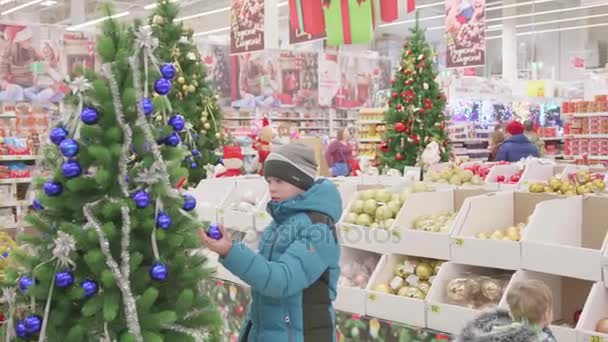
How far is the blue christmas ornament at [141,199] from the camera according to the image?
192 cm

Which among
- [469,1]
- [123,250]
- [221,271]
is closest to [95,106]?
[123,250]

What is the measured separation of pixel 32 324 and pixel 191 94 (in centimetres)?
502

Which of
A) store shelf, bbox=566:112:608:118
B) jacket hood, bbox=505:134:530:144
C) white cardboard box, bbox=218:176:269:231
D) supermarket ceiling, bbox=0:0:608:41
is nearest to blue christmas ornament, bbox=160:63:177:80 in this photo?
white cardboard box, bbox=218:176:269:231

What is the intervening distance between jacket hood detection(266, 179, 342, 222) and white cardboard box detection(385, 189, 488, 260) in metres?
1.40

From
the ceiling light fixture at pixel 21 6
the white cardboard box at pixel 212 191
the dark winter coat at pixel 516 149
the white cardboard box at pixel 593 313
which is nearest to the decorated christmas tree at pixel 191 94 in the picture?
the white cardboard box at pixel 212 191

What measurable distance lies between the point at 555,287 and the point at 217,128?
4.06 m

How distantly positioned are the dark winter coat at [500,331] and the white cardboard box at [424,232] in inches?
44.2

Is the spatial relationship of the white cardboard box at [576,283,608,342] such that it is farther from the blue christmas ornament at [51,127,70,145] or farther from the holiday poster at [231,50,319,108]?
the holiday poster at [231,50,319,108]

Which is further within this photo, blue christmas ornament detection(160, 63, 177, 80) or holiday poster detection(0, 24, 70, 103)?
holiday poster detection(0, 24, 70, 103)

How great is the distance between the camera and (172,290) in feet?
6.64

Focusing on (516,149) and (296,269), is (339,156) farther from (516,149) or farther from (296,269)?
(296,269)

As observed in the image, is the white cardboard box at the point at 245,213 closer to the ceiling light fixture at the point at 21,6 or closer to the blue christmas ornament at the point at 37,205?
the blue christmas ornament at the point at 37,205

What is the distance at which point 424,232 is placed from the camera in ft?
12.1

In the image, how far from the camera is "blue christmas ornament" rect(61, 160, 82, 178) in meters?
1.87
